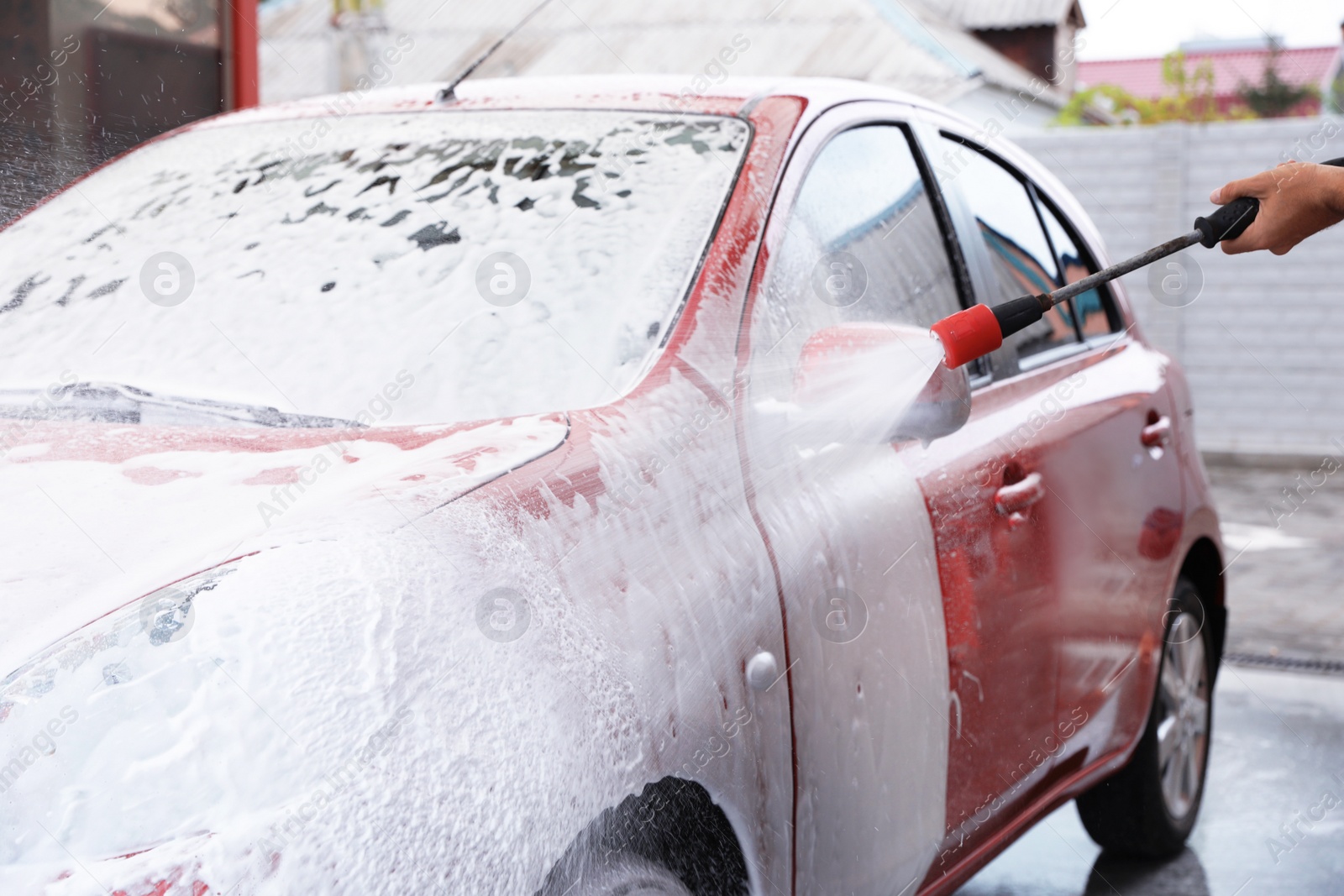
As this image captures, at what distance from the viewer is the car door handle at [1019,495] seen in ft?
7.58

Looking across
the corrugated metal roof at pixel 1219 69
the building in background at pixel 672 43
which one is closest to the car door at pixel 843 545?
the building in background at pixel 672 43

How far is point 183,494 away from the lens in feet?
4.62

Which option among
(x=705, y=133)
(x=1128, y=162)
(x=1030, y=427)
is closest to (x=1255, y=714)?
(x=1030, y=427)

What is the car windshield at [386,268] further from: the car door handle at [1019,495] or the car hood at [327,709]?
the car door handle at [1019,495]

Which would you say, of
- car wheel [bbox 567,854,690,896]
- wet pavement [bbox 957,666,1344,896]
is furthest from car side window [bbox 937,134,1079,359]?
car wheel [bbox 567,854,690,896]

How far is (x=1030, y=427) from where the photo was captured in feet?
8.29

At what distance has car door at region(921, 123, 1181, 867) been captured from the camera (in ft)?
7.18

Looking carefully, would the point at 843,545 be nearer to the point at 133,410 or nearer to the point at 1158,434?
the point at 133,410

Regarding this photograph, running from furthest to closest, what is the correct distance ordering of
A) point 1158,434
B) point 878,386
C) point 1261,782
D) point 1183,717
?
point 1261,782 → point 1183,717 → point 1158,434 → point 878,386

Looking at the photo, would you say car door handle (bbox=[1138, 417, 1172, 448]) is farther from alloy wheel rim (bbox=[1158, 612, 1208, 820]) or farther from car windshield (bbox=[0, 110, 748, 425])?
car windshield (bbox=[0, 110, 748, 425])

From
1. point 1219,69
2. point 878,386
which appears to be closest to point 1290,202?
point 878,386

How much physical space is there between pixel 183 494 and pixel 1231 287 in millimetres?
11416

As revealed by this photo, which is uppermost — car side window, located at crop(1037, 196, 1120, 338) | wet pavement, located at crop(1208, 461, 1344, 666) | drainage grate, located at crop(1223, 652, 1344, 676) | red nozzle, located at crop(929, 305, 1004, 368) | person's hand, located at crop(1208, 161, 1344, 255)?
person's hand, located at crop(1208, 161, 1344, 255)

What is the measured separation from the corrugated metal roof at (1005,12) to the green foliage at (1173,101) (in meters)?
3.38
